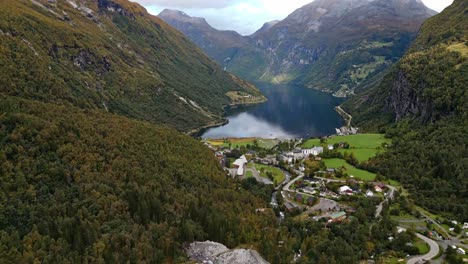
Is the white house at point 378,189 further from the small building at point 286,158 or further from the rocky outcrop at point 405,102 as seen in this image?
the rocky outcrop at point 405,102

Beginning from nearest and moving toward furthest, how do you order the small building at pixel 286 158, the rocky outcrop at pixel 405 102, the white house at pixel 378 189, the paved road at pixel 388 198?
the paved road at pixel 388 198 → the white house at pixel 378 189 → the small building at pixel 286 158 → the rocky outcrop at pixel 405 102

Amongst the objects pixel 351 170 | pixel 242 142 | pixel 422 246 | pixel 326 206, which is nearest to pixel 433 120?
pixel 351 170

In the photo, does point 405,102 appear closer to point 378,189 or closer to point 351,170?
point 351,170

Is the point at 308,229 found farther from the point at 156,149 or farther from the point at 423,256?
the point at 156,149

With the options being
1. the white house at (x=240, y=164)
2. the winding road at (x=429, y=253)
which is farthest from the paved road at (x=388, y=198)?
the white house at (x=240, y=164)

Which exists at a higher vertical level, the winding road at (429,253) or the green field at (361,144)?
the green field at (361,144)

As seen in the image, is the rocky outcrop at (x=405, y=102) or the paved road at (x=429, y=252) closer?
the paved road at (x=429, y=252)

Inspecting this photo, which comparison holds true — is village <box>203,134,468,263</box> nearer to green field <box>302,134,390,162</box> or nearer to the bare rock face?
green field <box>302,134,390,162</box>
